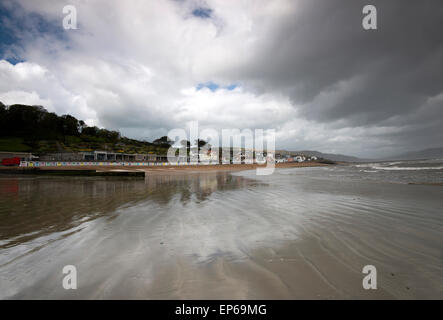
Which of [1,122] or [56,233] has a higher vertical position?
[1,122]

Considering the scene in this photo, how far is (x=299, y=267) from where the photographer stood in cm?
269

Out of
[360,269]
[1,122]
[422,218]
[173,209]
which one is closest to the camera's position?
[360,269]

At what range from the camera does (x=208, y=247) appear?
3432 millimetres

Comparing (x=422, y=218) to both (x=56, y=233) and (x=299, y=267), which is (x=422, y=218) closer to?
(x=299, y=267)

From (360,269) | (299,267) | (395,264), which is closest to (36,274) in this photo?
(299,267)

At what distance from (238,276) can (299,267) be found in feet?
2.91
